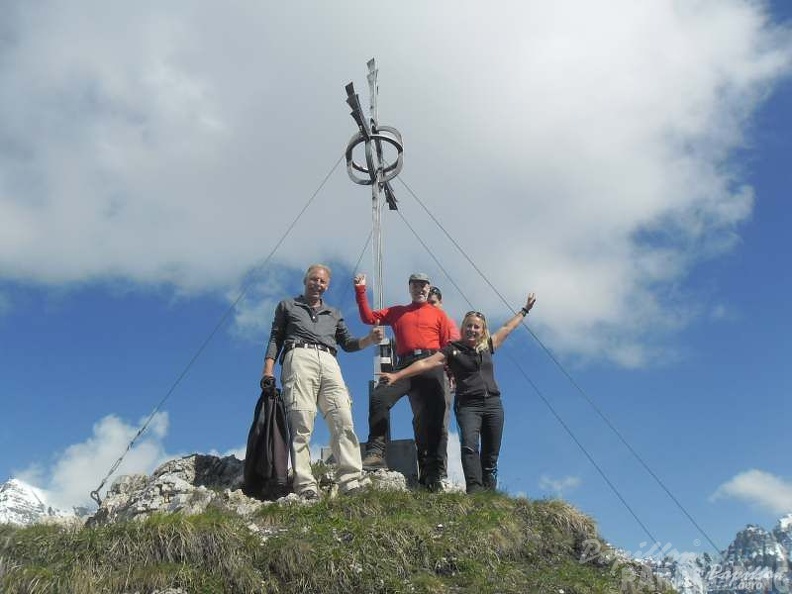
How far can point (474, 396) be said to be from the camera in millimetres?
7812

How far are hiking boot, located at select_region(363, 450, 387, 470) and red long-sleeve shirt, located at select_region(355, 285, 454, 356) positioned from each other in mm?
1315

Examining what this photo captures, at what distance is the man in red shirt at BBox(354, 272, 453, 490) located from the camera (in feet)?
26.6

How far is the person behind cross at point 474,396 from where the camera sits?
7648mm

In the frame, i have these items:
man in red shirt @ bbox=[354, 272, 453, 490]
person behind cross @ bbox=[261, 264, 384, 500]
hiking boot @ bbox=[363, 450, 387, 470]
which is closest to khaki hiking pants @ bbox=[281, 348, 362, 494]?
person behind cross @ bbox=[261, 264, 384, 500]

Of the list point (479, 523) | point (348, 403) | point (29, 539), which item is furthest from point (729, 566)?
point (29, 539)

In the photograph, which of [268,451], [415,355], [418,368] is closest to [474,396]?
[418,368]

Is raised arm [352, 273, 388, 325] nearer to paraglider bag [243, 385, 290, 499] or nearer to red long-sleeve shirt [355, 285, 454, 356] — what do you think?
red long-sleeve shirt [355, 285, 454, 356]

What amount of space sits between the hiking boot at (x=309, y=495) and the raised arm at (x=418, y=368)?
4.67ft

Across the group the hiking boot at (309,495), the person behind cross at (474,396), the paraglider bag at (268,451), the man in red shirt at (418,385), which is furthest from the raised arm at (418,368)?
the hiking boot at (309,495)

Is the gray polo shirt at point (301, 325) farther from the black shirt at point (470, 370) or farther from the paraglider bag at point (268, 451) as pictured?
the black shirt at point (470, 370)

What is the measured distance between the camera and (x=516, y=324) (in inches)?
344

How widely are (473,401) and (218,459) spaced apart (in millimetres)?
3219

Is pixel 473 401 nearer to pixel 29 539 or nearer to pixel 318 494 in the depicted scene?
pixel 318 494

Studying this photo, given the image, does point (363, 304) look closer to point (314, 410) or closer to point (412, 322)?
point (412, 322)
